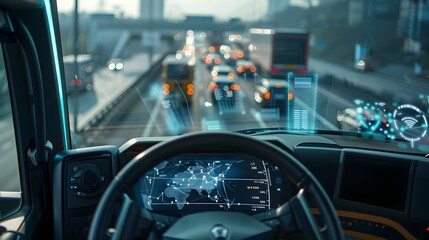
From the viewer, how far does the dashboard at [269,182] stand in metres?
2.96

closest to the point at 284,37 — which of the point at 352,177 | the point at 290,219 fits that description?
the point at 352,177

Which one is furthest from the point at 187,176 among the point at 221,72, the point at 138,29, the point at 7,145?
the point at 138,29

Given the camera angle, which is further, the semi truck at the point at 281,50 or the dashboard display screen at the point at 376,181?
the semi truck at the point at 281,50

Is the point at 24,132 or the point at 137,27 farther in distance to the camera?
the point at 137,27

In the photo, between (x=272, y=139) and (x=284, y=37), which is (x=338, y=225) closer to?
(x=272, y=139)

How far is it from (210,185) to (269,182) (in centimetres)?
36

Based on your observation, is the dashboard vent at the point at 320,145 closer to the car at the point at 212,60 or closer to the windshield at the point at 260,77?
the windshield at the point at 260,77

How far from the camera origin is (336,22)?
41.4 meters

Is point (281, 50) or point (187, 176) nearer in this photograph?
point (187, 176)

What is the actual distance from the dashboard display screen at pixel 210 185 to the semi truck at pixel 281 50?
19.5 metres

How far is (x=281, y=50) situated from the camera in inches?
934

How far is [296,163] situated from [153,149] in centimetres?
53

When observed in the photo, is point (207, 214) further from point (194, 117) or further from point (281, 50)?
point (281, 50)

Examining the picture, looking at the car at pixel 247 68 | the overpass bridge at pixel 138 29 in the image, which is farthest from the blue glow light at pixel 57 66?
the overpass bridge at pixel 138 29
